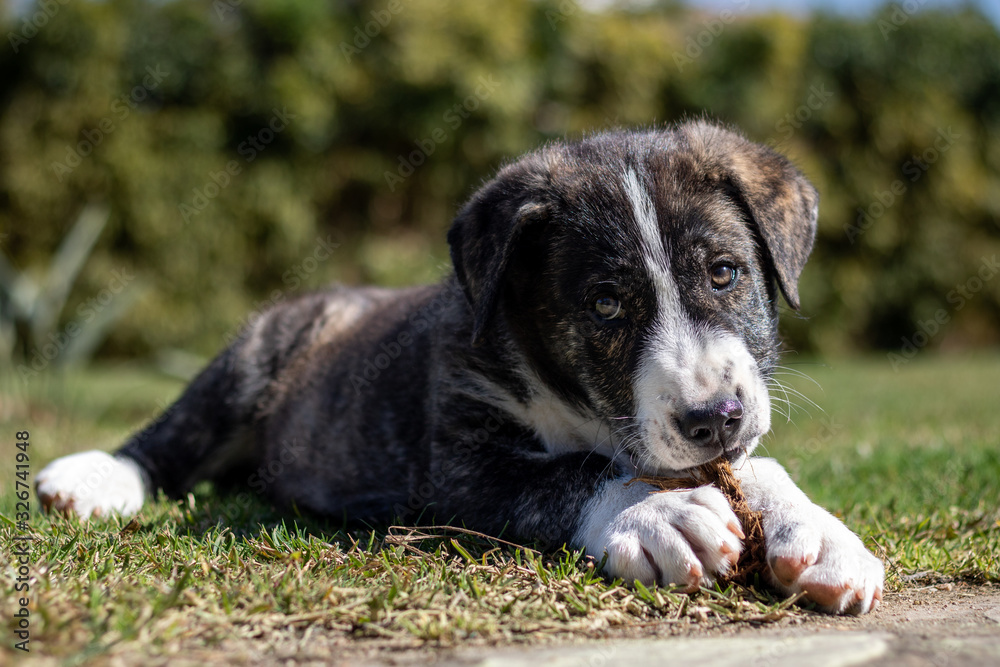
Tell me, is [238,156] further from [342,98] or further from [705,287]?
[705,287]

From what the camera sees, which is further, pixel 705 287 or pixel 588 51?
pixel 588 51

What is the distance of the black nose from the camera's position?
8.25 ft

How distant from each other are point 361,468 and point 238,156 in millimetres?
8622

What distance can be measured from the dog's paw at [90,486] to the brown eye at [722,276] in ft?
8.57

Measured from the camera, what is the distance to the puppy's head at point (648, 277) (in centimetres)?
264

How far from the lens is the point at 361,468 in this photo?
12.1 ft

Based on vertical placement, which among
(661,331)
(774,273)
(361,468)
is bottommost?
(361,468)

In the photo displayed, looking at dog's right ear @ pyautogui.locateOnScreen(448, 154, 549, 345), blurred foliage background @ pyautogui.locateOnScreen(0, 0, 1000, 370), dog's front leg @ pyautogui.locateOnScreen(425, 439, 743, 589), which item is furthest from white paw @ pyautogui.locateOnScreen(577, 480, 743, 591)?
blurred foliage background @ pyautogui.locateOnScreen(0, 0, 1000, 370)

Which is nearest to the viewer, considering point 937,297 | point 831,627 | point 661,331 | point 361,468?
point 831,627

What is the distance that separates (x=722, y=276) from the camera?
2.97 m

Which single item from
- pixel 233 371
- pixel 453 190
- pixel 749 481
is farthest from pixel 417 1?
pixel 749 481

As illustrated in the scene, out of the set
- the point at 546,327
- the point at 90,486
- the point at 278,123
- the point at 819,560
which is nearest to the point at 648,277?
the point at 546,327

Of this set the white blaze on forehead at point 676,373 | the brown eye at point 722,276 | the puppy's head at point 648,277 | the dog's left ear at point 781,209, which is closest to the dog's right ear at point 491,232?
the puppy's head at point 648,277

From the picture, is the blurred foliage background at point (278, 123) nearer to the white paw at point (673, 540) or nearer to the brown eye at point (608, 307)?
the brown eye at point (608, 307)
